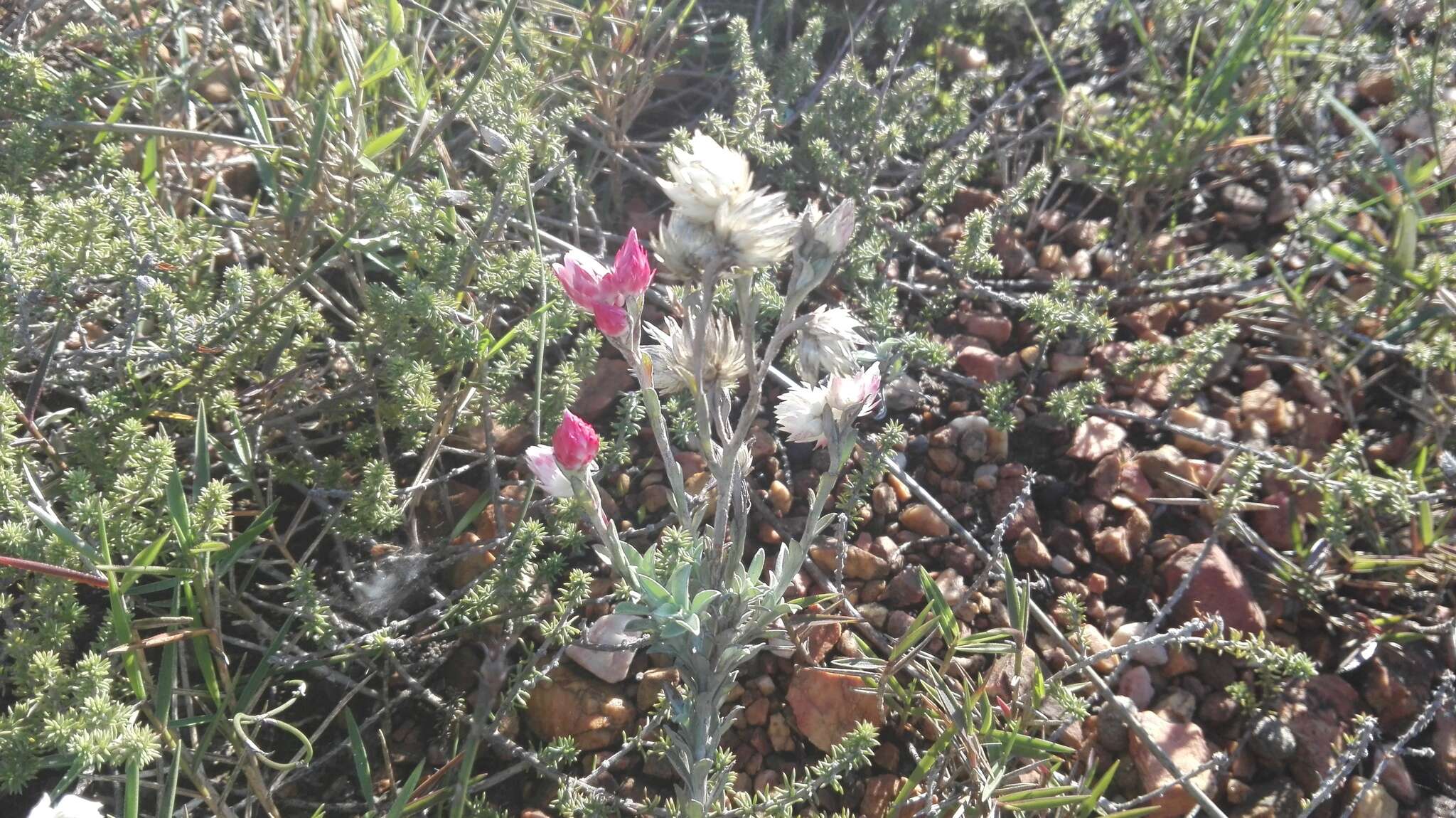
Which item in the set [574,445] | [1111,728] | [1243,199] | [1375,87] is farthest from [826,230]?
[1375,87]

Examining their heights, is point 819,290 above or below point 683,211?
below

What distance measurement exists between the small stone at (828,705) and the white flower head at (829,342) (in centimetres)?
73

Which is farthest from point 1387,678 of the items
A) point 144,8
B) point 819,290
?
point 144,8

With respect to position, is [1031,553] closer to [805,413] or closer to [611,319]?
[805,413]

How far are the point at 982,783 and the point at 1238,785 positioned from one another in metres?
0.60

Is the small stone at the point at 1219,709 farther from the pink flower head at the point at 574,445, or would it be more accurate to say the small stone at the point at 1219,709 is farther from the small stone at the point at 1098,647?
the pink flower head at the point at 574,445

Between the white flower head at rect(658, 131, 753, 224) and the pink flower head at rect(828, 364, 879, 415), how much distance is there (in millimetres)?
300

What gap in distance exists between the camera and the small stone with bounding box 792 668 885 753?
6.10 feet

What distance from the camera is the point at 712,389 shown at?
142 centimetres

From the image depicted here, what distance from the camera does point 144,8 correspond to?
2742mm

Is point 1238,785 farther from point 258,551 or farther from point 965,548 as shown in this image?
point 258,551

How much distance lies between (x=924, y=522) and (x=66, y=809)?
1.57 meters

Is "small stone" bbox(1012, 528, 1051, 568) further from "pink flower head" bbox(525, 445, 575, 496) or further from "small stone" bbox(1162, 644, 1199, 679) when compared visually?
"pink flower head" bbox(525, 445, 575, 496)

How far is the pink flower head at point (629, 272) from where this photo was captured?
1253 mm
